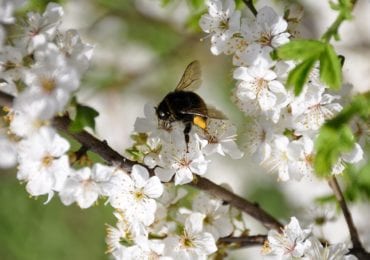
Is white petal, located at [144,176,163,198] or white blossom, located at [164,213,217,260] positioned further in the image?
white blossom, located at [164,213,217,260]

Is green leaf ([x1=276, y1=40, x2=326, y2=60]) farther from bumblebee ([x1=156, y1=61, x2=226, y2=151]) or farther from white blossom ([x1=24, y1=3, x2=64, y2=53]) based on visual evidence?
white blossom ([x1=24, y1=3, x2=64, y2=53])

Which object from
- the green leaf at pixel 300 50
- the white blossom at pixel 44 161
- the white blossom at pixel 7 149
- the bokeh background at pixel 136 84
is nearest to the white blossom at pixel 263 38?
the green leaf at pixel 300 50

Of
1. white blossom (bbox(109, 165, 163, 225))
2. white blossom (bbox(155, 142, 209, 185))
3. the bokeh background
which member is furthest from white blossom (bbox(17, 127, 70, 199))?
the bokeh background

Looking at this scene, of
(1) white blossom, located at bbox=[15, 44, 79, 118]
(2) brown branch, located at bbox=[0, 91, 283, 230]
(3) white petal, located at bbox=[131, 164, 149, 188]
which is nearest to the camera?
(1) white blossom, located at bbox=[15, 44, 79, 118]

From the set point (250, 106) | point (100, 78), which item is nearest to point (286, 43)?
point (250, 106)

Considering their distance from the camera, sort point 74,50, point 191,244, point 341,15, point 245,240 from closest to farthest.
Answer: point 74,50, point 341,15, point 191,244, point 245,240

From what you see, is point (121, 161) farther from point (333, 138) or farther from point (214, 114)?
point (333, 138)

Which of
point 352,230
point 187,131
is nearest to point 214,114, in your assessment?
point 187,131
